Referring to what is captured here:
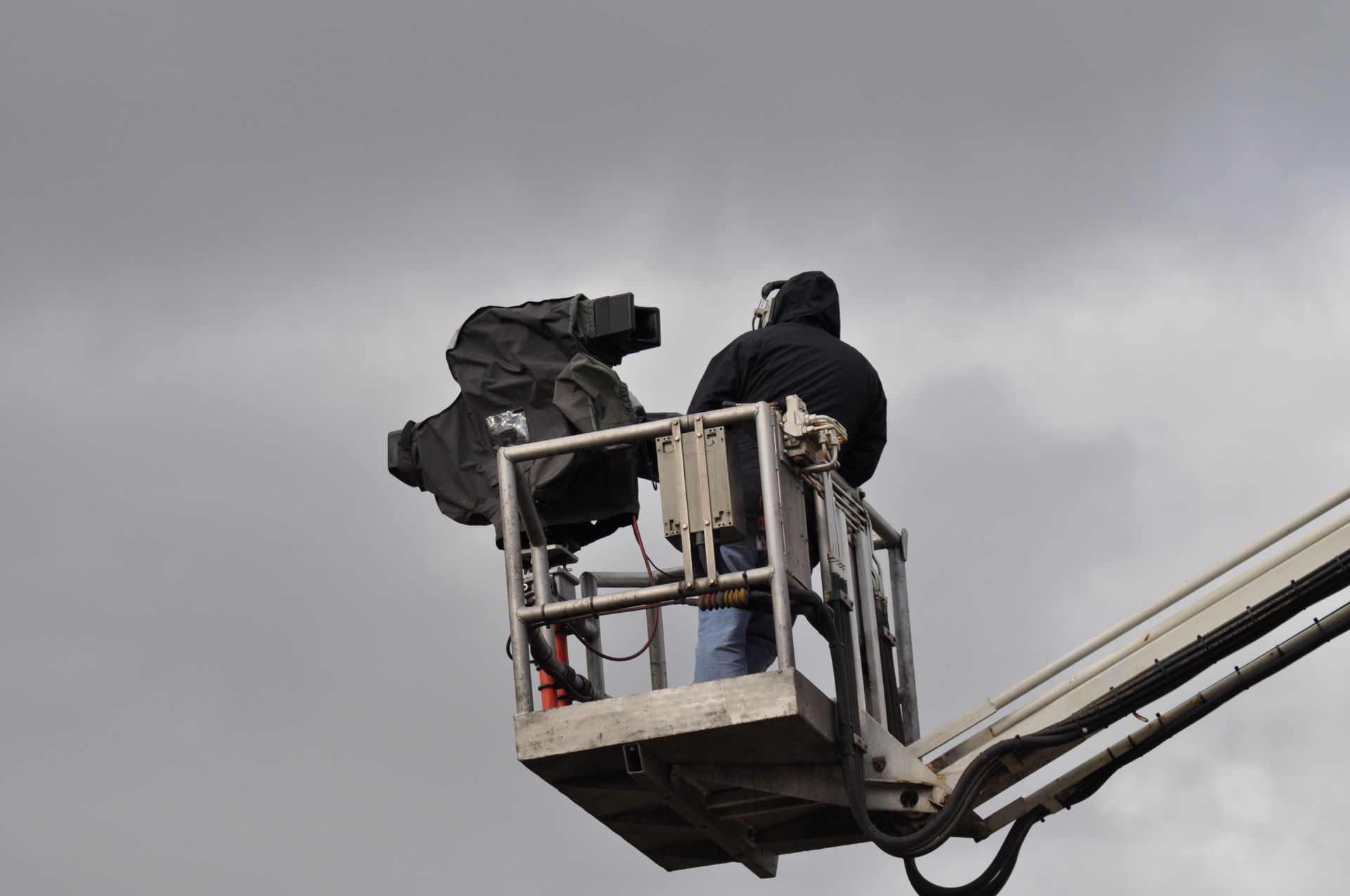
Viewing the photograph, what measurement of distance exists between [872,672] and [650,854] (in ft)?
6.08

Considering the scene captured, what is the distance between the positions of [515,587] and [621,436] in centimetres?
95

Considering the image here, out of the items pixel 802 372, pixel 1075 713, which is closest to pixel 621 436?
pixel 802 372

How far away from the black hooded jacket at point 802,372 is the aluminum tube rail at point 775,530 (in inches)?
38.2

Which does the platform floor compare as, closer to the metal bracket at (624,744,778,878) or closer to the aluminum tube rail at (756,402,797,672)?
the metal bracket at (624,744,778,878)

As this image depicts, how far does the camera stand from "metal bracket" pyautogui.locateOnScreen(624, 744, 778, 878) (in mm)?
11398

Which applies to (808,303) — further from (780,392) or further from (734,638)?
(734,638)

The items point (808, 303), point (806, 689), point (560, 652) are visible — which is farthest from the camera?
point (808, 303)

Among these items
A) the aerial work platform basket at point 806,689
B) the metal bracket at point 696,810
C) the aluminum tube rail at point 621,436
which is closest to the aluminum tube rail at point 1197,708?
the aerial work platform basket at point 806,689

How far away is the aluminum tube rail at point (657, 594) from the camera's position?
36.7 ft

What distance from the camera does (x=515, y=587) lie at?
11.7 metres

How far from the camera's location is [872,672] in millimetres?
12500

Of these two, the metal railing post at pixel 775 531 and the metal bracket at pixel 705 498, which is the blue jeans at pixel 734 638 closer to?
the metal bracket at pixel 705 498

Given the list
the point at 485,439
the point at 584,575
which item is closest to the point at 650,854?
the point at 584,575

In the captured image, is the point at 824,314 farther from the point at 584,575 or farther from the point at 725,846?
the point at 725,846
